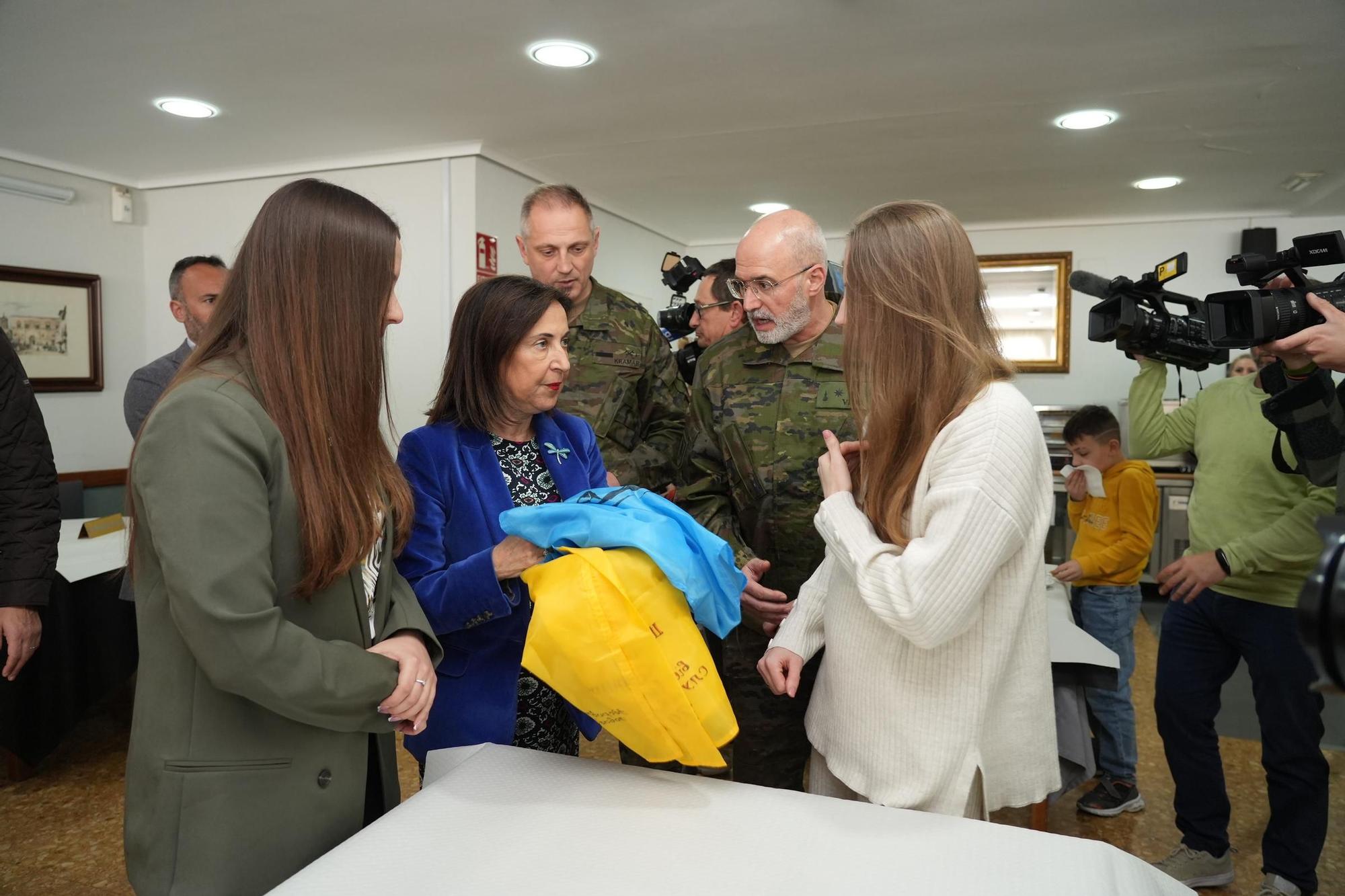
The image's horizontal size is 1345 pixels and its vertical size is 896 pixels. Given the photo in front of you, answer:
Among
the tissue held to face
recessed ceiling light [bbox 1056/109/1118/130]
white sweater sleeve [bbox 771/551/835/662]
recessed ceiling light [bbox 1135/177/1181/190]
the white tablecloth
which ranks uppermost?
recessed ceiling light [bbox 1135/177/1181/190]

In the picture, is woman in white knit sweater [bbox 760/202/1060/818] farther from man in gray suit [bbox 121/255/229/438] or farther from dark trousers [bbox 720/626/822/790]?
man in gray suit [bbox 121/255/229/438]

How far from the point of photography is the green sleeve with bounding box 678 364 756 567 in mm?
2100

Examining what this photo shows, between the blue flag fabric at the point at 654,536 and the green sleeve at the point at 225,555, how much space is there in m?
0.32

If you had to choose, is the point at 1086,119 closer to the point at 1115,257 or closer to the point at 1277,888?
the point at 1115,257

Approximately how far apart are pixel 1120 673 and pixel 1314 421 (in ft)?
3.80

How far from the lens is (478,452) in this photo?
164cm

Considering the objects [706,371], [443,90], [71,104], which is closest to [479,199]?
[443,90]

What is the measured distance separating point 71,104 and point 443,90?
1.70 m

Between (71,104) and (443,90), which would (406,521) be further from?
(71,104)

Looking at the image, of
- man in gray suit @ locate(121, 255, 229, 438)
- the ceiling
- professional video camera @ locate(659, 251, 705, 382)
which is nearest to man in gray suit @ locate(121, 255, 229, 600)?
man in gray suit @ locate(121, 255, 229, 438)

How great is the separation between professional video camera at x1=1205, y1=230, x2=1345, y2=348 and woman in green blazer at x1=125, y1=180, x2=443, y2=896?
5.62ft

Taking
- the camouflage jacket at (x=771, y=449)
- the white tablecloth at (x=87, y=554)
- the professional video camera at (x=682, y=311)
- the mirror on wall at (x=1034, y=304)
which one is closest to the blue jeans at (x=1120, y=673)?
the camouflage jacket at (x=771, y=449)

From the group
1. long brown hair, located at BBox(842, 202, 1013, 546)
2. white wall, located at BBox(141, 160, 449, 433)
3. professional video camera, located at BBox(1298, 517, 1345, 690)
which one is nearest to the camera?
professional video camera, located at BBox(1298, 517, 1345, 690)

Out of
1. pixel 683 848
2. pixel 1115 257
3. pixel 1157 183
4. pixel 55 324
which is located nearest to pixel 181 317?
pixel 55 324
